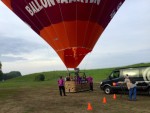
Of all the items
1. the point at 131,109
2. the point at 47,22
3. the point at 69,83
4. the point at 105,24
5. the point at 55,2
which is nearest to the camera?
the point at 131,109

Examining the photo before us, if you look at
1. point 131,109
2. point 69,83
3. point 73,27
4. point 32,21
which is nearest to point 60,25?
point 73,27

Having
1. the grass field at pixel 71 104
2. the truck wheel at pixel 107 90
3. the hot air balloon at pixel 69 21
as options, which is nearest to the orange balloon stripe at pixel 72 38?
the hot air balloon at pixel 69 21

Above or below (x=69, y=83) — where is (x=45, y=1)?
above

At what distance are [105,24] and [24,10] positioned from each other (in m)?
6.66

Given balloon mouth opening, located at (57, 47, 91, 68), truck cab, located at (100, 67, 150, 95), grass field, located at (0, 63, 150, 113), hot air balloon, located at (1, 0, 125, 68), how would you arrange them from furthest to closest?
1. balloon mouth opening, located at (57, 47, 91, 68)
2. truck cab, located at (100, 67, 150, 95)
3. hot air balloon, located at (1, 0, 125, 68)
4. grass field, located at (0, 63, 150, 113)

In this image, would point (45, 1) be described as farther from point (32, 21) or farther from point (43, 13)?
point (32, 21)

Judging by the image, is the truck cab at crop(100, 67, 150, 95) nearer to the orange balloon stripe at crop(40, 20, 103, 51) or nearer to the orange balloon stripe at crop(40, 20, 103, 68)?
the orange balloon stripe at crop(40, 20, 103, 68)

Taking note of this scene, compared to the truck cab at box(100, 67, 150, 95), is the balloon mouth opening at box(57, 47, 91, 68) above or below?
above

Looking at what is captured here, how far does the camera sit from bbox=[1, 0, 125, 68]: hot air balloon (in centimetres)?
2225

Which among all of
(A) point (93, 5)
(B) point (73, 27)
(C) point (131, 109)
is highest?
(A) point (93, 5)

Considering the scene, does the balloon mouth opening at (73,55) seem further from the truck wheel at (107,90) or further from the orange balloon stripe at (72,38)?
the truck wheel at (107,90)

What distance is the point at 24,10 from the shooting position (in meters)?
23.6

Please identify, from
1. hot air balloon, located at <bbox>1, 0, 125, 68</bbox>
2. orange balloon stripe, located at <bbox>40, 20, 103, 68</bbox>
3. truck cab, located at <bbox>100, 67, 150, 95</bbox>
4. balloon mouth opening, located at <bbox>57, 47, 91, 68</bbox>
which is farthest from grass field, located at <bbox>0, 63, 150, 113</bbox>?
hot air balloon, located at <bbox>1, 0, 125, 68</bbox>

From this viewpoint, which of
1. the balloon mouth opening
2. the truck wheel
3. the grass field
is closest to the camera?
the grass field
